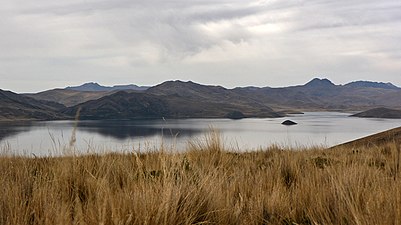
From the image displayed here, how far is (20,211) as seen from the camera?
113 inches

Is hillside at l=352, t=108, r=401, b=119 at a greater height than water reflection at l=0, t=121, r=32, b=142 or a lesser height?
greater

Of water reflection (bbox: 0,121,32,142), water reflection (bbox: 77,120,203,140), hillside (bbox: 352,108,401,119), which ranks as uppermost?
hillside (bbox: 352,108,401,119)

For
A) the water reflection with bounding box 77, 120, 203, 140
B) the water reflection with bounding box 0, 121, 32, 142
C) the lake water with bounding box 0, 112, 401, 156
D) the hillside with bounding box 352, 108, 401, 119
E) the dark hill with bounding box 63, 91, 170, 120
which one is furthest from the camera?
the dark hill with bounding box 63, 91, 170, 120

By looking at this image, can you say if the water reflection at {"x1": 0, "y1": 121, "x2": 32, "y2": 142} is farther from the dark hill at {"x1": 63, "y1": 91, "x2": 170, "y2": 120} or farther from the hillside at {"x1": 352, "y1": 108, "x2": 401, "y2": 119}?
the hillside at {"x1": 352, "y1": 108, "x2": 401, "y2": 119}

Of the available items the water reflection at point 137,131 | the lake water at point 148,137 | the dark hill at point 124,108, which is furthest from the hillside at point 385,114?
the water reflection at point 137,131

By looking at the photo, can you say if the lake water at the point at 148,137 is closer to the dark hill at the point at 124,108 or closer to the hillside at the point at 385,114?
the hillside at the point at 385,114

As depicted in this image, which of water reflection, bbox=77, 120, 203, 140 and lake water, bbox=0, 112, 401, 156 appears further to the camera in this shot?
water reflection, bbox=77, 120, 203, 140

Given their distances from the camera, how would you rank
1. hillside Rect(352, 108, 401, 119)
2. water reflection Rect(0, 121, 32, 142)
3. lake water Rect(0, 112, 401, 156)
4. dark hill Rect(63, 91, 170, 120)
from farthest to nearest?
dark hill Rect(63, 91, 170, 120), hillside Rect(352, 108, 401, 119), water reflection Rect(0, 121, 32, 142), lake water Rect(0, 112, 401, 156)

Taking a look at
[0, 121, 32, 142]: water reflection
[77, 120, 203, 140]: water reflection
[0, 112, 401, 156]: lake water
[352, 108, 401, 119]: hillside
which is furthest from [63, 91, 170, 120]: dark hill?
[352, 108, 401, 119]: hillside

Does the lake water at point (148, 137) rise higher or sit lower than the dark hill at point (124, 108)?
lower

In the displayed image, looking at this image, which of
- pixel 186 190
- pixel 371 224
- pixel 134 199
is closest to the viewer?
pixel 371 224

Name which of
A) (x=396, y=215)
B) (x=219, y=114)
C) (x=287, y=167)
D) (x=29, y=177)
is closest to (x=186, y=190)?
(x=396, y=215)

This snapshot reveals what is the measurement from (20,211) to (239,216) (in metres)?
1.68

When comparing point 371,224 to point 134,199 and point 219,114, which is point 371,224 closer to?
point 134,199
